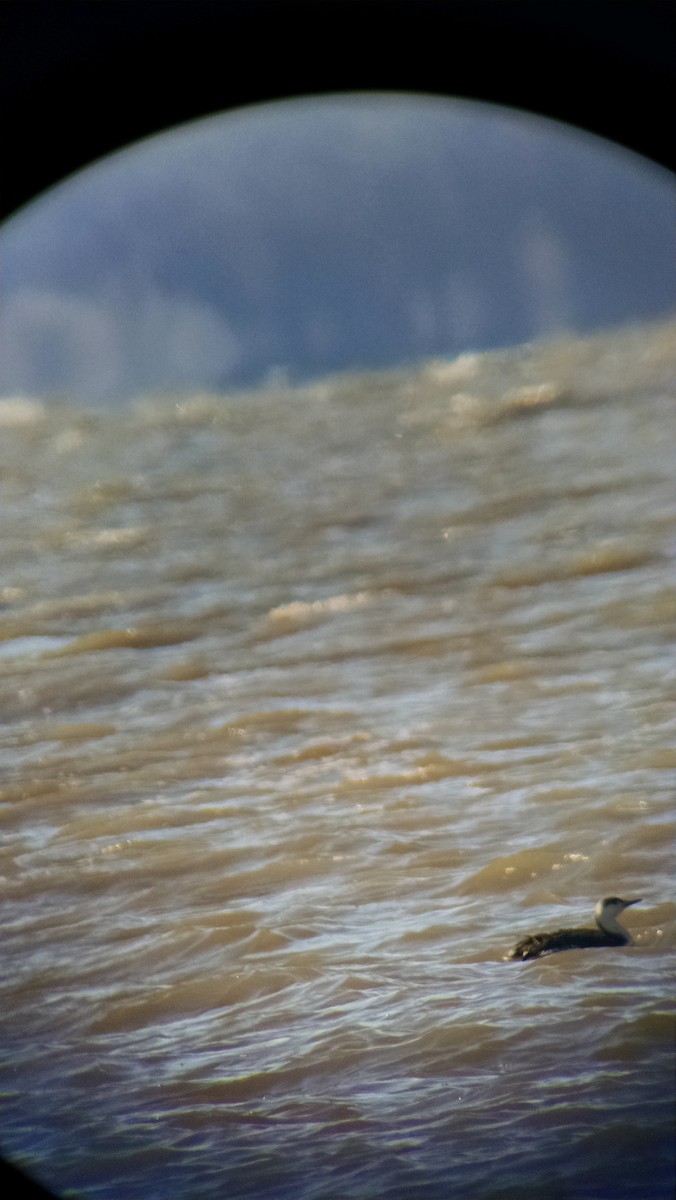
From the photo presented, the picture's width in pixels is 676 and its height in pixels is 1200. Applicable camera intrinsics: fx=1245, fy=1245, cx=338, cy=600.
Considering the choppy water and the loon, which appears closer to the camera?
the choppy water

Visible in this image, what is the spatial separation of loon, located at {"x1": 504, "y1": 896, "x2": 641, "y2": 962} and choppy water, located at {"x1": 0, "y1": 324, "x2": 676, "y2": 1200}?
0.10 feet

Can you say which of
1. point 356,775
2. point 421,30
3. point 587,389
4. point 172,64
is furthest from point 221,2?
point 587,389

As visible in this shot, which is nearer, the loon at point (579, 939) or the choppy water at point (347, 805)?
the choppy water at point (347, 805)

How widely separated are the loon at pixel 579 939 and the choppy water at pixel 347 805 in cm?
3

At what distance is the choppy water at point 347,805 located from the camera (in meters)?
1.76

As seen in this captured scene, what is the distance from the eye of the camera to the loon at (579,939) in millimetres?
2082

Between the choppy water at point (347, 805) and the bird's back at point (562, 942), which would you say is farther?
the bird's back at point (562, 942)

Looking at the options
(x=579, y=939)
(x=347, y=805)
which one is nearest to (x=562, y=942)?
(x=579, y=939)

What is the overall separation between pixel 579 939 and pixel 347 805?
108cm

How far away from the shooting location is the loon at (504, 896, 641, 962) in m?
2.08

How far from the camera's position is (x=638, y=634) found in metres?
4.06

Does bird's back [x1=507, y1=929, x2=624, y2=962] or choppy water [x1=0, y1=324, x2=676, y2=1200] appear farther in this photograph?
bird's back [x1=507, y1=929, x2=624, y2=962]

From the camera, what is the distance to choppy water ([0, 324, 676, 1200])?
1763 millimetres

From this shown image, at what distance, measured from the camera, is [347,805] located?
3086 mm
